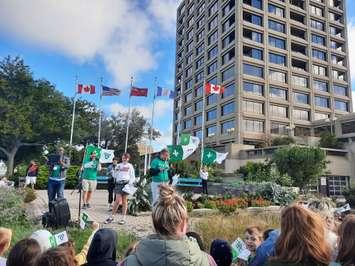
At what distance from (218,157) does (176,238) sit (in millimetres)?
21102

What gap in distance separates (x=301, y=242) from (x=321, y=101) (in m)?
65.1

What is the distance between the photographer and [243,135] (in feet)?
179

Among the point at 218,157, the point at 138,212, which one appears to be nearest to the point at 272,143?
the point at 218,157

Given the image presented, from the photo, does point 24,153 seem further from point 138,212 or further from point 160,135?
point 138,212

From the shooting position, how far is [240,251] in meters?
4.54

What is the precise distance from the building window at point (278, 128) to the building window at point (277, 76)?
7.22m

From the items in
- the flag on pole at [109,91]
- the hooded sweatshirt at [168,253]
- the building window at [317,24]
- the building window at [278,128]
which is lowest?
the hooded sweatshirt at [168,253]

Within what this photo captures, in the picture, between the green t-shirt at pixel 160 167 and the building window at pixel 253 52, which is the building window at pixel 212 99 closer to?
the building window at pixel 253 52

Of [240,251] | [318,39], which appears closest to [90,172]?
[240,251]

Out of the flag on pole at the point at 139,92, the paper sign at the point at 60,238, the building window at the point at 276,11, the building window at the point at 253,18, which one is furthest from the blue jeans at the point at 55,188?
the building window at the point at 276,11

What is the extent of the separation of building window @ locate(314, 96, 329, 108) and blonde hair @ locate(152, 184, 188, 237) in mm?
64256

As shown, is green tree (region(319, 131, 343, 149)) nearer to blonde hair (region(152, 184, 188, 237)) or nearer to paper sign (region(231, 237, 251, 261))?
paper sign (region(231, 237, 251, 261))

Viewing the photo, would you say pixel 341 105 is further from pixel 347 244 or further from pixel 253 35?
pixel 347 244

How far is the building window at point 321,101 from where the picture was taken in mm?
63356
